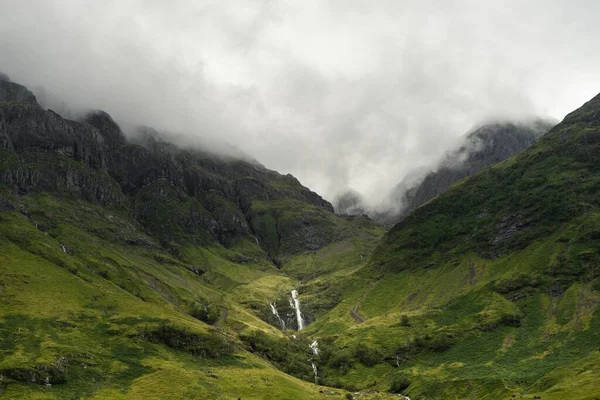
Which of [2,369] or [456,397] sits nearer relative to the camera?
[456,397]

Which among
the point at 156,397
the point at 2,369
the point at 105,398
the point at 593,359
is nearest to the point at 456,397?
the point at 593,359

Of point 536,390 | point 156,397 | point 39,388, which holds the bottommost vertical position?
point 536,390

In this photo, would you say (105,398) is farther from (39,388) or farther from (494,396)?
(494,396)

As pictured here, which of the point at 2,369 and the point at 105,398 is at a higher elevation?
the point at 2,369

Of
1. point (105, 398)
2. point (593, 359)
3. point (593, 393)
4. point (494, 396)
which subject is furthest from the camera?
point (105, 398)

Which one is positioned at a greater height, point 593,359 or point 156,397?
point 156,397

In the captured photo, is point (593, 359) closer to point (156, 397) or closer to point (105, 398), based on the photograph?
point (156, 397)

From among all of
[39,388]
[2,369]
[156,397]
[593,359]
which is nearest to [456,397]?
[593,359]

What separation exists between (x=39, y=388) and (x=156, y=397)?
1880 inches

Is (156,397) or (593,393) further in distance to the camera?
(156,397)

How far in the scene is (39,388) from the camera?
19288cm

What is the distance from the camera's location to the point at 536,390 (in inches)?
6629

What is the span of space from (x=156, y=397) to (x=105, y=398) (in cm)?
2040

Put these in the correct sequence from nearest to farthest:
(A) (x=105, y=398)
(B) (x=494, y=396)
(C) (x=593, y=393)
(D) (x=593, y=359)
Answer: (C) (x=593, y=393) → (B) (x=494, y=396) → (D) (x=593, y=359) → (A) (x=105, y=398)
